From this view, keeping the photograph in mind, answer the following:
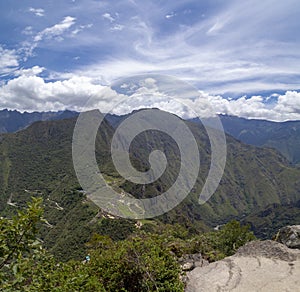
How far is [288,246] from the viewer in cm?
1869

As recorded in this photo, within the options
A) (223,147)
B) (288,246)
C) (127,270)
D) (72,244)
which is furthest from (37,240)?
(72,244)

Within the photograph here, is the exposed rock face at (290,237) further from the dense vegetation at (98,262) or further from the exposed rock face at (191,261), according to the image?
the exposed rock face at (191,261)

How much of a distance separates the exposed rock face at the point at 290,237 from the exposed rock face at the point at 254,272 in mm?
1174

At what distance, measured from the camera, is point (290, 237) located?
19062mm

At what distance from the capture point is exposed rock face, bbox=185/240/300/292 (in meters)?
13.8

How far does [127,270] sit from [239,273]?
545cm

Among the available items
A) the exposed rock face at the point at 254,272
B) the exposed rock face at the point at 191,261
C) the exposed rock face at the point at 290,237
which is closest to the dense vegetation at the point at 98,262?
the exposed rock face at the point at 191,261

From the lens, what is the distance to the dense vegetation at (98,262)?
539cm

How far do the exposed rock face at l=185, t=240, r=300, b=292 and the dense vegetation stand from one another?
4.88 feet

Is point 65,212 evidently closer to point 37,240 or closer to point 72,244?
point 72,244

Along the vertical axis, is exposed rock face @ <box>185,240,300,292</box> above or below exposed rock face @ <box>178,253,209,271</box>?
above

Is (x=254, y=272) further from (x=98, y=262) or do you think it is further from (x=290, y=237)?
(x=98, y=262)

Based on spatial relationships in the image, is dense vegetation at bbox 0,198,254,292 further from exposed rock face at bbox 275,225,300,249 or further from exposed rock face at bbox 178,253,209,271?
exposed rock face at bbox 275,225,300,249

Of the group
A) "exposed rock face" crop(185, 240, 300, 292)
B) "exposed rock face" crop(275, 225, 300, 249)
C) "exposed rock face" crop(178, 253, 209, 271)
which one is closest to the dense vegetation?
"exposed rock face" crop(178, 253, 209, 271)
